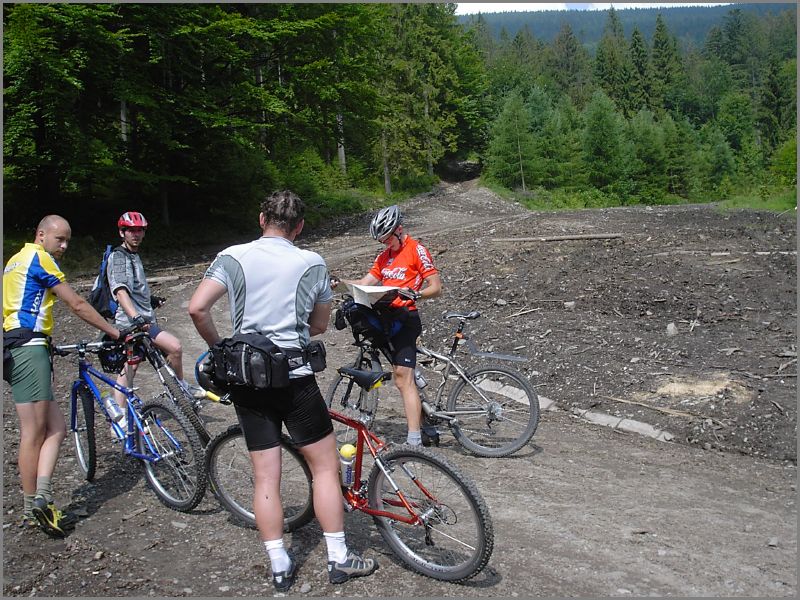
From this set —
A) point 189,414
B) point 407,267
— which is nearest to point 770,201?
point 407,267

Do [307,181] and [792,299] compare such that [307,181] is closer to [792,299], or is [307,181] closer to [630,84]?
[792,299]

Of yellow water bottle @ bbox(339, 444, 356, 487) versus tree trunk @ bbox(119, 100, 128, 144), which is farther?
tree trunk @ bbox(119, 100, 128, 144)

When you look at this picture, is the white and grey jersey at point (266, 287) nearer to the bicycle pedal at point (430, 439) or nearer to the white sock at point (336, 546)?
the white sock at point (336, 546)

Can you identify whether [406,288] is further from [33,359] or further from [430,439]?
[33,359]

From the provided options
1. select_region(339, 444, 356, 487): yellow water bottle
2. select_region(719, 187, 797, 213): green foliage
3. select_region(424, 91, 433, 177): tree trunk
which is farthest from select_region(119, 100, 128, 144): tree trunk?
select_region(424, 91, 433, 177): tree trunk

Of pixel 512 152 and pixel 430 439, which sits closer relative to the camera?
pixel 430 439

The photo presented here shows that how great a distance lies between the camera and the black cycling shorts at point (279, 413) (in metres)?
3.62

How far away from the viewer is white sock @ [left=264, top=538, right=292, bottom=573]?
3.70 metres

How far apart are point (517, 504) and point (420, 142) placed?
135ft

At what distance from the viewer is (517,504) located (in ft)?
16.3

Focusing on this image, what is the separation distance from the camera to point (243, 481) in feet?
15.3

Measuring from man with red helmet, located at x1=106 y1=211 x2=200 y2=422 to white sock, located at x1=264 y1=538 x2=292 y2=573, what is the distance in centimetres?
277

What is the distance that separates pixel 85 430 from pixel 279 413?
8.33 ft

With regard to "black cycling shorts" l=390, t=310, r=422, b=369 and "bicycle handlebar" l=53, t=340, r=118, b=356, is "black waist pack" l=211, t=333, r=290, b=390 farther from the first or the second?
"black cycling shorts" l=390, t=310, r=422, b=369
